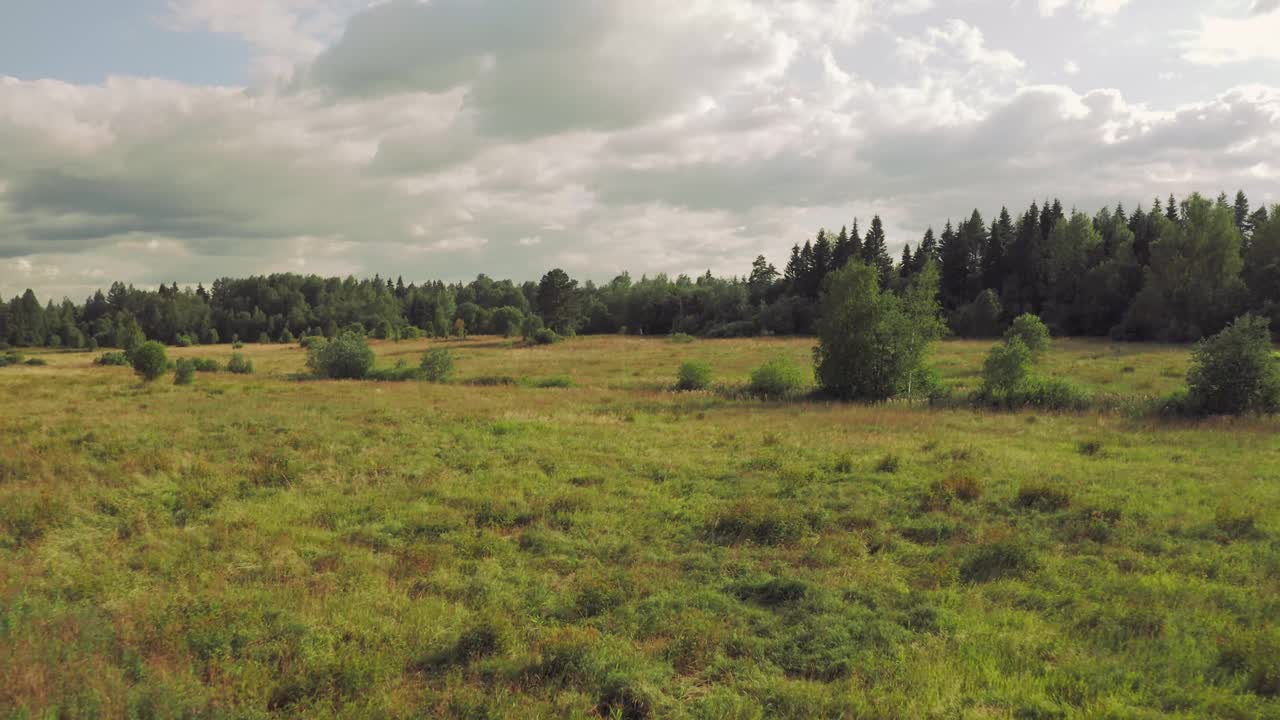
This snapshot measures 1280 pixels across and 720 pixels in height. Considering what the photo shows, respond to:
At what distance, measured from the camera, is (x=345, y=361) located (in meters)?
45.0

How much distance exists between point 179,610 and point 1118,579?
12.5 metres

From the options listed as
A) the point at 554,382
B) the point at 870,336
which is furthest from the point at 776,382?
the point at 554,382

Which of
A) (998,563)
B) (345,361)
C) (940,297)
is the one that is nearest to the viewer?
(998,563)

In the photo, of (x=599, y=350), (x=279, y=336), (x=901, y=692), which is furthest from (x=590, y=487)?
Answer: (x=279, y=336)

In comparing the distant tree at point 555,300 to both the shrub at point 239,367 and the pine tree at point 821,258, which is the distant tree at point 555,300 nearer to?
the pine tree at point 821,258

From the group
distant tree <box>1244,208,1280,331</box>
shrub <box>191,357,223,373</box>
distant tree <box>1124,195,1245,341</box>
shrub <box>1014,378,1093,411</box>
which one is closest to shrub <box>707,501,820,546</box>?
shrub <box>1014,378,1093,411</box>

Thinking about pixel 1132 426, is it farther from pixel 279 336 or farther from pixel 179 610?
pixel 279 336

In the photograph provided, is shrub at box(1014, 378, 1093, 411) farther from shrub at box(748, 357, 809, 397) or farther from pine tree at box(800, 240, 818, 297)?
pine tree at box(800, 240, 818, 297)

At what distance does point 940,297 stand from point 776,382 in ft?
217

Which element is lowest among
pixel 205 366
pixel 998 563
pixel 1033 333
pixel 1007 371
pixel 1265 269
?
pixel 998 563

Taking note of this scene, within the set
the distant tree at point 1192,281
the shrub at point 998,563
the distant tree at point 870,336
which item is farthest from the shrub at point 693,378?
the distant tree at point 1192,281

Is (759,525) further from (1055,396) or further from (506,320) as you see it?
(506,320)

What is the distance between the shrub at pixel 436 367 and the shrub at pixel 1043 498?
3600 centimetres

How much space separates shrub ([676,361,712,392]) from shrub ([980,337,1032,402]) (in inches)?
549
